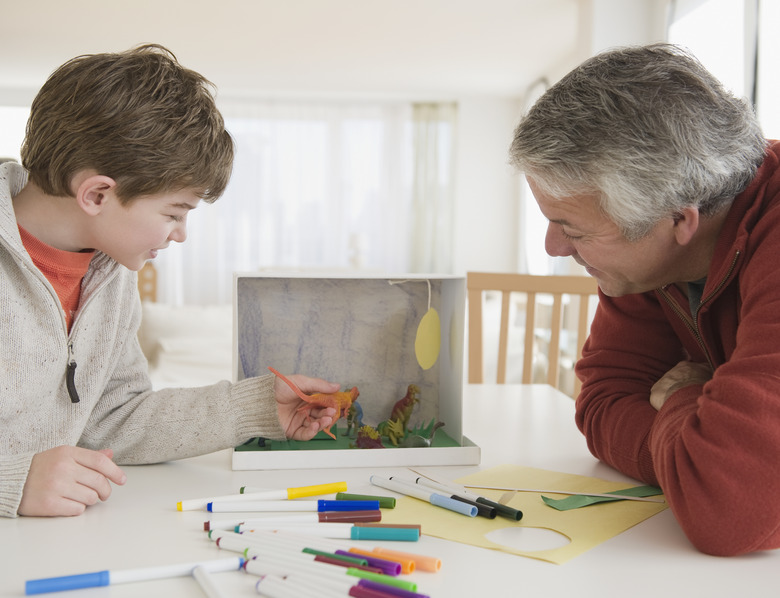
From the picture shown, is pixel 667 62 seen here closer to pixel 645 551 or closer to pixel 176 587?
pixel 645 551

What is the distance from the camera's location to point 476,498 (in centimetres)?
80

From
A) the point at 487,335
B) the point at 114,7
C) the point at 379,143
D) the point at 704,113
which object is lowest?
the point at 487,335

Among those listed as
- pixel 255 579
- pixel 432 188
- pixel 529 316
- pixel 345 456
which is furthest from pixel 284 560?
pixel 432 188

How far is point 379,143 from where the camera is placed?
692cm

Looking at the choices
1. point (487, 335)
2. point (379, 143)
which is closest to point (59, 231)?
point (487, 335)

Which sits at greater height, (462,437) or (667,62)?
(667,62)

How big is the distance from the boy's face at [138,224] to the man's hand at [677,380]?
0.67m

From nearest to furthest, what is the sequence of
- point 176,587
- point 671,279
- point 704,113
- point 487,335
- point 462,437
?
point 176,587 < point 704,113 < point 671,279 < point 462,437 < point 487,335

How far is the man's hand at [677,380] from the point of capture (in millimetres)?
931

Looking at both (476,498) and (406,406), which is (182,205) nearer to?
(406,406)

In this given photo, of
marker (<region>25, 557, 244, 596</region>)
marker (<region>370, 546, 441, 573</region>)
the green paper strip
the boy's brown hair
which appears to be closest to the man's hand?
the green paper strip

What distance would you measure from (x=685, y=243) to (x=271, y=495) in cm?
57

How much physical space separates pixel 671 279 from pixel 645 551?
38cm

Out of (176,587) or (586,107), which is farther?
(586,107)
